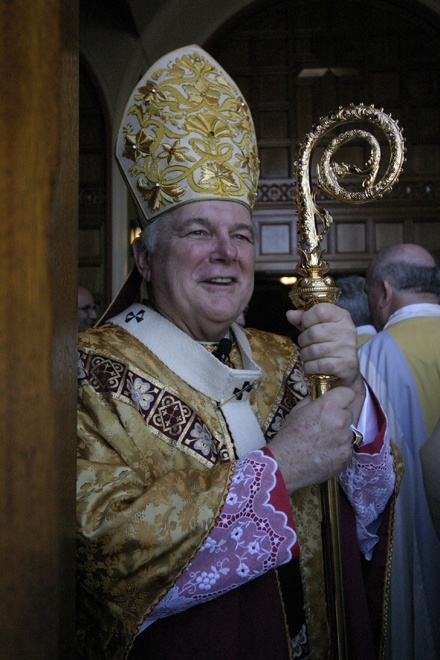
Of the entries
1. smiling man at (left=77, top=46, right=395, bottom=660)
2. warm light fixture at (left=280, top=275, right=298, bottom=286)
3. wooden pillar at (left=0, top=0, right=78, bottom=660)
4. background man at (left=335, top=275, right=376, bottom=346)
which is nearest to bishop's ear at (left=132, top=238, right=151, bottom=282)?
smiling man at (left=77, top=46, right=395, bottom=660)

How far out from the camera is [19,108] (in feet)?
1.95

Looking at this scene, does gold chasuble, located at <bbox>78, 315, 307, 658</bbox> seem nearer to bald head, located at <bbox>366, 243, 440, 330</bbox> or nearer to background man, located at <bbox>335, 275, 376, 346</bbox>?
bald head, located at <bbox>366, 243, 440, 330</bbox>

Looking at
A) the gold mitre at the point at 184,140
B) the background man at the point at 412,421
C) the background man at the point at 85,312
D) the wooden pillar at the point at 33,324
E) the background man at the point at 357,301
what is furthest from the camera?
the background man at the point at 85,312

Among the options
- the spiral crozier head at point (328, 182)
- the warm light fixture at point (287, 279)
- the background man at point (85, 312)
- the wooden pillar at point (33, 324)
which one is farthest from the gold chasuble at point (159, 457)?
the warm light fixture at point (287, 279)

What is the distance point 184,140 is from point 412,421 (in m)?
1.48

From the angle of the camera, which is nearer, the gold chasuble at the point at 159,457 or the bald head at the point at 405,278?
the gold chasuble at the point at 159,457

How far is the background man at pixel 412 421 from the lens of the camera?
2.61m

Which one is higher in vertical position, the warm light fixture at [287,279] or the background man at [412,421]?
the warm light fixture at [287,279]

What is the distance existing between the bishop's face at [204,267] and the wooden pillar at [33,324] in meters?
1.05

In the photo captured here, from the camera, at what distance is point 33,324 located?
604 mm

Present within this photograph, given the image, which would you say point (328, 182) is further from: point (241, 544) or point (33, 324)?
point (33, 324)

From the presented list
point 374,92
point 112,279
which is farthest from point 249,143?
point 374,92

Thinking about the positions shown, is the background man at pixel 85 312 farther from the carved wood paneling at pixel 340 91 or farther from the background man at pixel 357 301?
the background man at pixel 357 301

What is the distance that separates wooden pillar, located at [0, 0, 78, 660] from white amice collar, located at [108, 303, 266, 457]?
1009 millimetres
